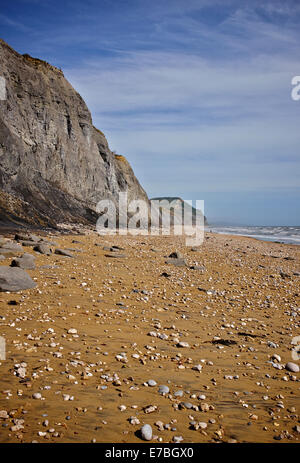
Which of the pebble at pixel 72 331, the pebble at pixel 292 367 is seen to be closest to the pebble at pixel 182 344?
the pebble at pixel 292 367

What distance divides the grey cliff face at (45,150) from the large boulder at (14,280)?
15721mm

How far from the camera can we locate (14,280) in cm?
950

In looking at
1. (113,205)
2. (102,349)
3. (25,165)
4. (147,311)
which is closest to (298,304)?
(147,311)

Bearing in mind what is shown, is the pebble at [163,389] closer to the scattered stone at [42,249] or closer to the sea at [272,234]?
the scattered stone at [42,249]

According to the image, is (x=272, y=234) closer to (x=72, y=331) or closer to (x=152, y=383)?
(x=72, y=331)

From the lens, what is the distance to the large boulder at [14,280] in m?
9.27

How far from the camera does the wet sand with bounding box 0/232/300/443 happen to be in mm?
4293

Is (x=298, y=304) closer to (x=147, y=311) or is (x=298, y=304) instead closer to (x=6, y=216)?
(x=147, y=311)

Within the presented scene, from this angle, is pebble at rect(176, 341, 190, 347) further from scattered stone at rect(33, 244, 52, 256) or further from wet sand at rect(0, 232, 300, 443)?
scattered stone at rect(33, 244, 52, 256)

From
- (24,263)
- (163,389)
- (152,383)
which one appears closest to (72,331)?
(152,383)

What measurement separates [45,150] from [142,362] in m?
38.0

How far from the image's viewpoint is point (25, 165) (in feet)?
105
